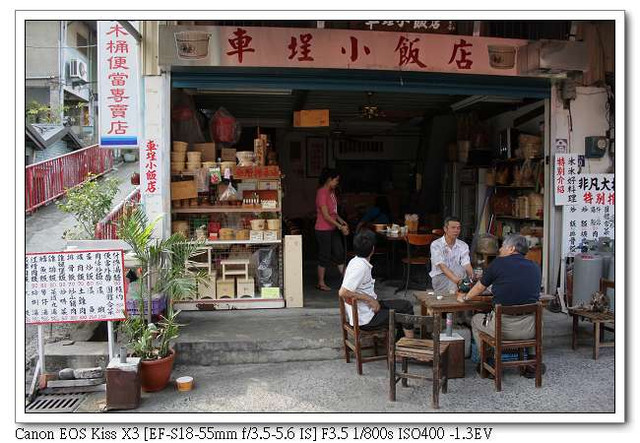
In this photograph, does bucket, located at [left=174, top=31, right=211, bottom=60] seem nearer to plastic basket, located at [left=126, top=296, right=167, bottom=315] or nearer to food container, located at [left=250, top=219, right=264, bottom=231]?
food container, located at [left=250, top=219, right=264, bottom=231]

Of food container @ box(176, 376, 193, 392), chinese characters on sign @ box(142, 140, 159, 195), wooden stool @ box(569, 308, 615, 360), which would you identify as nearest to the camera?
food container @ box(176, 376, 193, 392)

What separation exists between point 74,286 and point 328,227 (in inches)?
168

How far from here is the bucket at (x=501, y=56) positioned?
739 centimetres

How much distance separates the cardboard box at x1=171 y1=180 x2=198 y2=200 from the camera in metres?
7.41

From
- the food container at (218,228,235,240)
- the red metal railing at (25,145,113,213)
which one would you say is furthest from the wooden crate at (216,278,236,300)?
the red metal railing at (25,145,113,213)

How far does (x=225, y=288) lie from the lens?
24.8 ft

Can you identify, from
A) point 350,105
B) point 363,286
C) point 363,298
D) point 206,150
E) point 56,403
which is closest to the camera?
point 56,403

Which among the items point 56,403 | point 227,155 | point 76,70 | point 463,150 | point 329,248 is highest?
point 76,70

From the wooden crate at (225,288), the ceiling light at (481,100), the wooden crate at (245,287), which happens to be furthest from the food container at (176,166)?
the ceiling light at (481,100)

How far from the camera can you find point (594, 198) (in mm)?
8023

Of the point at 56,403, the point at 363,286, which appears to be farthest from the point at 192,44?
the point at 56,403

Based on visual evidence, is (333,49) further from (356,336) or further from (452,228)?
(356,336)

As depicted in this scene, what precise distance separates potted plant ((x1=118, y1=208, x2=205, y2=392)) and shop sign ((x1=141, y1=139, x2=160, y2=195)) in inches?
18.4
